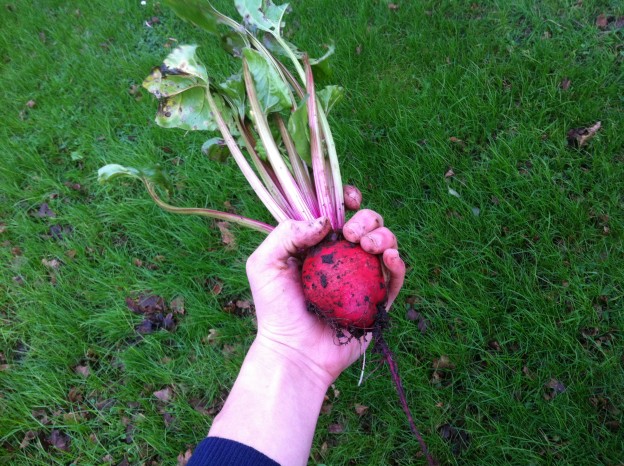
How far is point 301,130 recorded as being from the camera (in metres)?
2.16

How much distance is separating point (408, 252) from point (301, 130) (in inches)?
43.5

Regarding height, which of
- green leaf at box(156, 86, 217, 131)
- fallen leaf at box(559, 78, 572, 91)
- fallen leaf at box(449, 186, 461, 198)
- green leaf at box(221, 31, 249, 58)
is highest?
green leaf at box(221, 31, 249, 58)

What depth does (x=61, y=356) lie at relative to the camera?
2.88 metres

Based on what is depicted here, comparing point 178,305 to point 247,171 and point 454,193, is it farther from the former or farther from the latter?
point 454,193

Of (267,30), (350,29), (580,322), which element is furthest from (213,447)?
(350,29)

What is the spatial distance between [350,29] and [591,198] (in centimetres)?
243

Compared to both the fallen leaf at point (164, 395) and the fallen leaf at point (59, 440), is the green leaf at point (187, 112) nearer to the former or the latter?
the fallen leaf at point (164, 395)

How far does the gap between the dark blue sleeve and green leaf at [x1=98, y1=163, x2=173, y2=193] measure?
150cm

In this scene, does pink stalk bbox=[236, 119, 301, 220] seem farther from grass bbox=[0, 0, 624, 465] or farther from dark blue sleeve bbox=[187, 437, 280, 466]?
dark blue sleeve bbox=[187, 437, 280, 466]

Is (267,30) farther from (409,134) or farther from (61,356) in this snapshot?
(61,356)

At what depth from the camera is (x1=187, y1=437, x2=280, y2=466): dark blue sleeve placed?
161 centimetres

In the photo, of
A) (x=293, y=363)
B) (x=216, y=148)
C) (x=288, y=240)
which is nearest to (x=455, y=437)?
(x=293, y=363)

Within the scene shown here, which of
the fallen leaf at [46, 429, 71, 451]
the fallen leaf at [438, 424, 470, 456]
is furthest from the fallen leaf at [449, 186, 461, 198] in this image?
the fallen leaf at [46, 429, 71, 451]

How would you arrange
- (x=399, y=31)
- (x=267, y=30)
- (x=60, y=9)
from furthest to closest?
(x=60, y=9), (x=399, y=31), (x=267, y=30)
